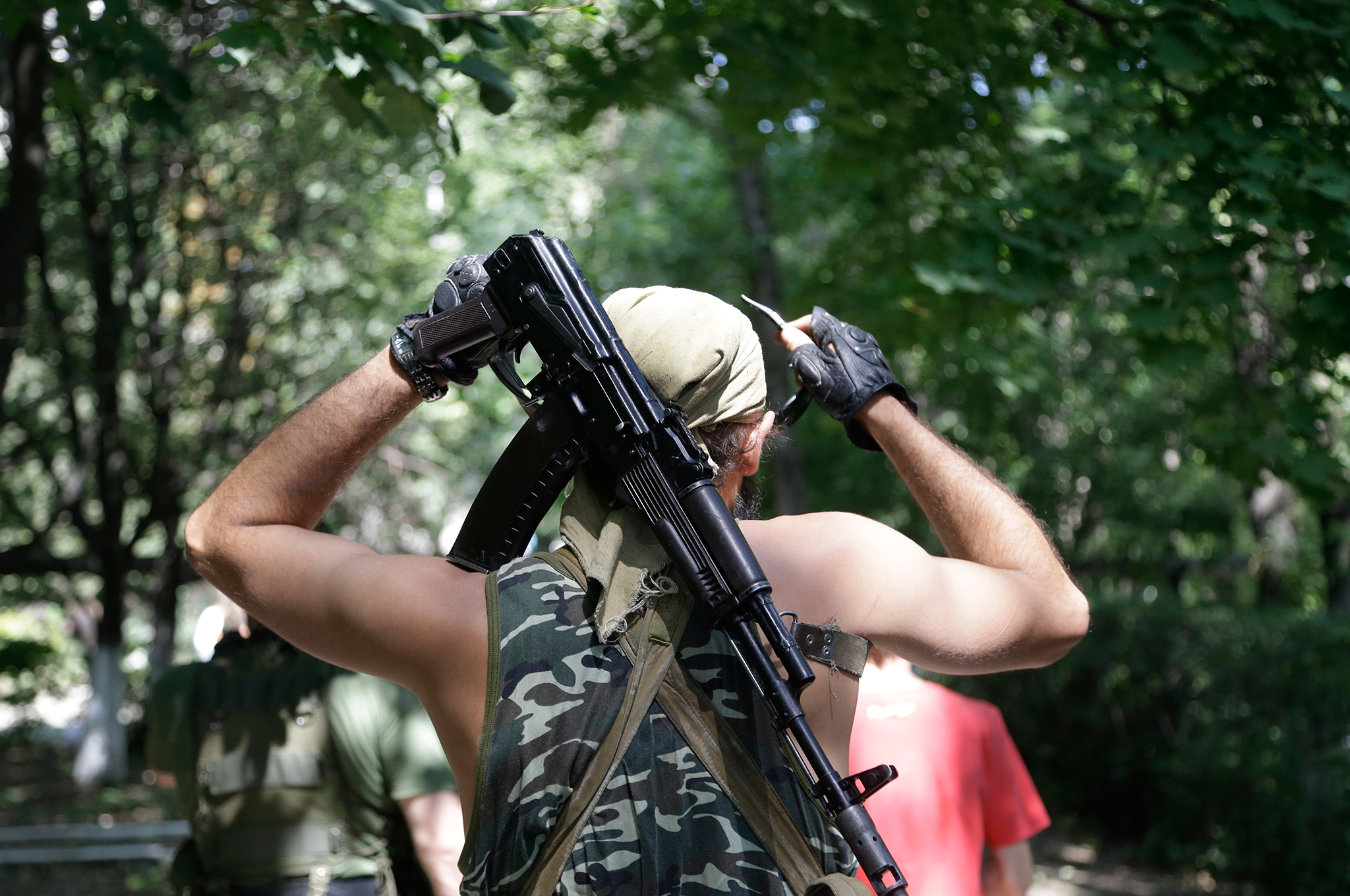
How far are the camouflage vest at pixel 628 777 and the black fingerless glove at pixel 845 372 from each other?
482 mm

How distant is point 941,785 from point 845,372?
1.41 m

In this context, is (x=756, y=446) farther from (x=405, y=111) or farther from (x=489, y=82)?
(x=405, y=111)

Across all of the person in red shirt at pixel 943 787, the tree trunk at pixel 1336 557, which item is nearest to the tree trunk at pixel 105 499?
the person in red shirt at pixel 943 787

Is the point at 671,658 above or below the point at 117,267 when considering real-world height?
above

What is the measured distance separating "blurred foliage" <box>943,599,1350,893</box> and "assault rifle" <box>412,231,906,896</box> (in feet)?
18.3

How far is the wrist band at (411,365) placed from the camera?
5.41 feet

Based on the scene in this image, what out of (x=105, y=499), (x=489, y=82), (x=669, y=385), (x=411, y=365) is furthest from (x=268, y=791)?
(x=105, y=499)

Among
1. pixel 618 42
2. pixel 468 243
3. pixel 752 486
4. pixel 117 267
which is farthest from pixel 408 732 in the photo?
pixel 468 243

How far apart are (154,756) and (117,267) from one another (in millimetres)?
9359

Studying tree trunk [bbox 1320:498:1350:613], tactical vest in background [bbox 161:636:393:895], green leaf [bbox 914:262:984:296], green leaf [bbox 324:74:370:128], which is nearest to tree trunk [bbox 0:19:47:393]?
green leaf [bbox 324:74:370:128]

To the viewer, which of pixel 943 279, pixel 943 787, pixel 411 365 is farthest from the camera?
pixel 943 279

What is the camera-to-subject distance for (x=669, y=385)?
156 cm

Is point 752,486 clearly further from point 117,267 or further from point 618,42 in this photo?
point 117,267

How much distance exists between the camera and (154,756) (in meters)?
3.00
